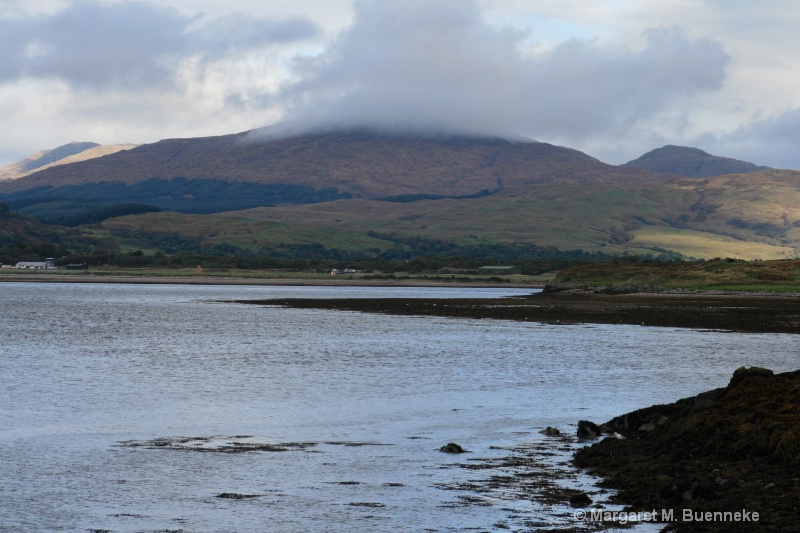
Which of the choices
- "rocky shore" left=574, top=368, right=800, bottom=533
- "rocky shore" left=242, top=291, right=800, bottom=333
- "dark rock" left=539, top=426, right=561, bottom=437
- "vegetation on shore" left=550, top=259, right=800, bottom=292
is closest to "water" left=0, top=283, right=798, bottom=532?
"dark rock" left=539, top=426, right=561, bottom=437

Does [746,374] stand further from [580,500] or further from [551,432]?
[580,500]

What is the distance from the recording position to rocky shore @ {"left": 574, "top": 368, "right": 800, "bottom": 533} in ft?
62.4

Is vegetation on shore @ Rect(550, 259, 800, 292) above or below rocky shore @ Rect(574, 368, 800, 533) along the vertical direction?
above

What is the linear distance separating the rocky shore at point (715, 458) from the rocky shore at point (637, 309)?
44125 mm

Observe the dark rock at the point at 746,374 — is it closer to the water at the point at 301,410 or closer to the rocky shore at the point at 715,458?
the rocky shore at the point at 715,458

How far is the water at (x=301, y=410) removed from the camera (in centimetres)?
2139

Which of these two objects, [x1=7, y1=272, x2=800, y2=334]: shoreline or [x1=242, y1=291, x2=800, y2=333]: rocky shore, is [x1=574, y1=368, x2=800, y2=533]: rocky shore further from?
[x1=242, y1=291, x2=800, y2=333]: rocky shore

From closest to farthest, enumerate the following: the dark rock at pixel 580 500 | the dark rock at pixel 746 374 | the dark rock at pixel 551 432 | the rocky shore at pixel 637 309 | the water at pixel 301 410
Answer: the dark rock at pixel 580 500
the water at pixel 301 410
the dark rock at pixel 746 374
the dark rock at pixel 551 432
the rocky shore at pixel 637 309

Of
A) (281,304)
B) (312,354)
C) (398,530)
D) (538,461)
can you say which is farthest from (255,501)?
(281,304)

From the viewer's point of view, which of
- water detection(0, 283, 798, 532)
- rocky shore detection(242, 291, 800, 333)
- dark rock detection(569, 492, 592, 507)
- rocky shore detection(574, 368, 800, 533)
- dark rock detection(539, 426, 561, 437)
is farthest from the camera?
rocky shore detection(242, 291, 800, 333)

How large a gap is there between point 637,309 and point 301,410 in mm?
68909

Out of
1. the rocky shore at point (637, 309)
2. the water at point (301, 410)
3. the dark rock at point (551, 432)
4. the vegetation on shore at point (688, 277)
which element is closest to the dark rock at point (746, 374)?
the dark rock at point (551, 432)

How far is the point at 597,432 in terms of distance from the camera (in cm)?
2994

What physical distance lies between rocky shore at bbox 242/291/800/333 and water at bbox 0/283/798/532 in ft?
24.6
